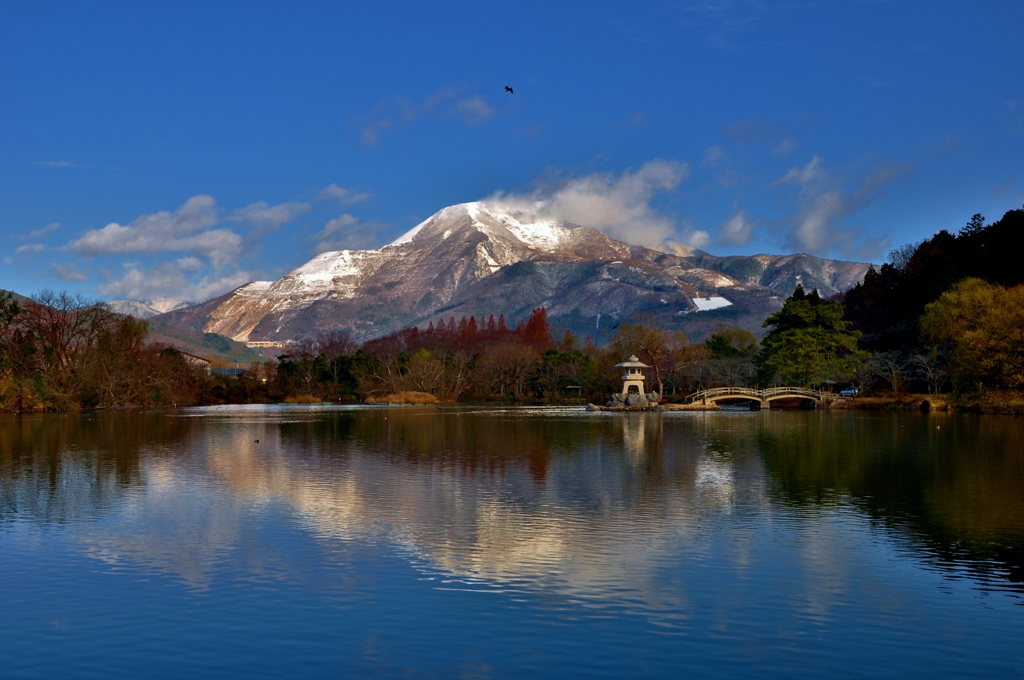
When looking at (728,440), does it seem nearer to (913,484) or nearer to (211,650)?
(913,484)

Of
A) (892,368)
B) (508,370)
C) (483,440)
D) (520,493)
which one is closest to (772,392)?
(892,368)

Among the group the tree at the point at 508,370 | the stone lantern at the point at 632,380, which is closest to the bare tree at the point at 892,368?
the stone lantern at the point at 632,380

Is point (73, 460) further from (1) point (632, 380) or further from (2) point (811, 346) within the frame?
(2) point (811, 346)

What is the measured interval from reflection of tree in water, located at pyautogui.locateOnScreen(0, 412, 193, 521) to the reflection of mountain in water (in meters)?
0.16

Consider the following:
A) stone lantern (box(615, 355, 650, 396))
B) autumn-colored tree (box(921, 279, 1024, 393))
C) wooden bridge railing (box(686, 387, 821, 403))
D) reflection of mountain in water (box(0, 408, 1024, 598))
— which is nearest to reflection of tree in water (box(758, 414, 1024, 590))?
reflection of mountain in water (box(0, 408, 1024, 598))

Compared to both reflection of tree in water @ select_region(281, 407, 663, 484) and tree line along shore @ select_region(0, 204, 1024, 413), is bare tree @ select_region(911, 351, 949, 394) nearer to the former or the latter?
tree line along shore @ select_region(0, 204, 1024, 413)

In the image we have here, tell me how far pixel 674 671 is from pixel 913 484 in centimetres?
2131

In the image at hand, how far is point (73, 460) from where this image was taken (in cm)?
3859

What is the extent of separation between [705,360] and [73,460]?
88.5 m

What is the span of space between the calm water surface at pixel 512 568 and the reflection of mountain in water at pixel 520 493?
15 cm

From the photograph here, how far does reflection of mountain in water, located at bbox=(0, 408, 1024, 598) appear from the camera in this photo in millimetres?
19141

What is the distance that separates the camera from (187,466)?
36.5 metres

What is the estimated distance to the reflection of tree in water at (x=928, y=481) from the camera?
20141 millimetres

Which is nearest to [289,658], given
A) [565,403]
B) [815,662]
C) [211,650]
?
[211,650]
